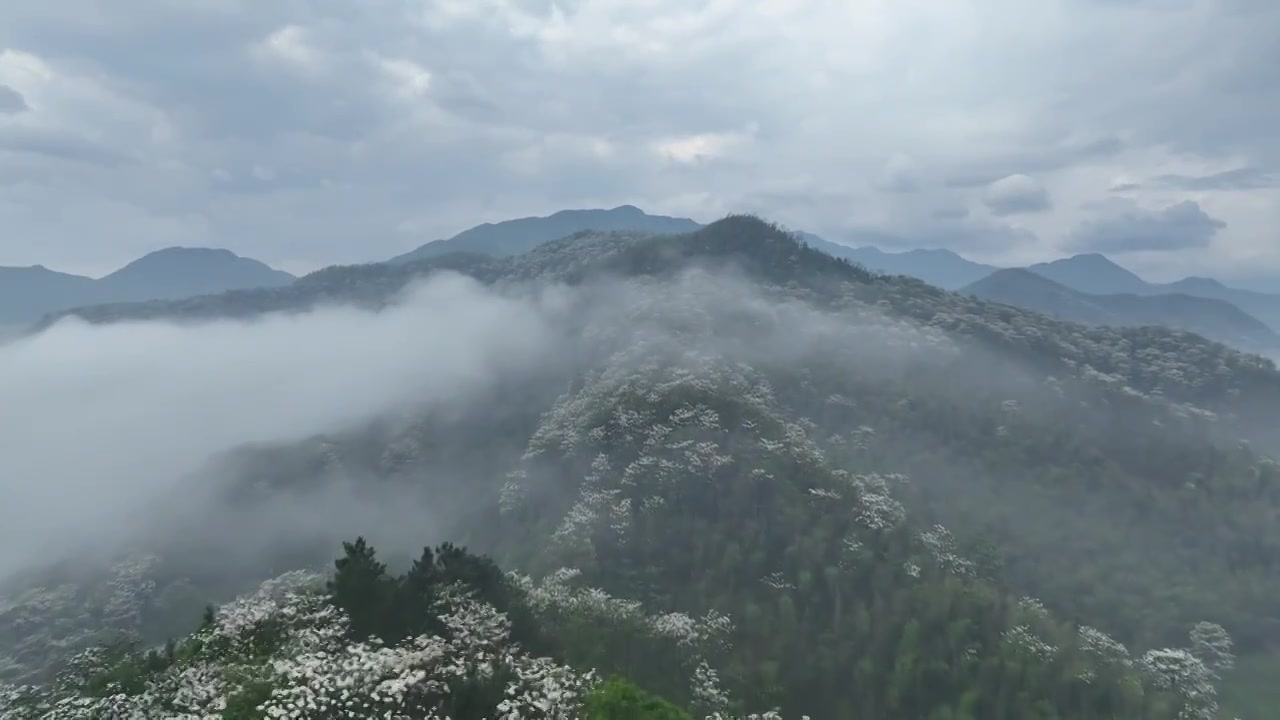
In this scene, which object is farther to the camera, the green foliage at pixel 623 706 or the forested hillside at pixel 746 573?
the forested hillside at pixel 746 573

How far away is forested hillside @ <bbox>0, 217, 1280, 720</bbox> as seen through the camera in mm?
40875

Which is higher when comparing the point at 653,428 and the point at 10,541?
the point at 653,428

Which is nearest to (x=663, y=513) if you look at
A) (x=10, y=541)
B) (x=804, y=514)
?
(x=804, y=514)

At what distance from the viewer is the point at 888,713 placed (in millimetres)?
86938

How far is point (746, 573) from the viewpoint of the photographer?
366ft

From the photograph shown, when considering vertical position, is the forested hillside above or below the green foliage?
below

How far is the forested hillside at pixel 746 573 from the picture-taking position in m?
40.9

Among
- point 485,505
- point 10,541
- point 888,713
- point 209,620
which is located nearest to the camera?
point 209,620

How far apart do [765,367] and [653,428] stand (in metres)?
58.1

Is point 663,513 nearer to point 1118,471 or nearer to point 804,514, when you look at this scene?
point 804,514

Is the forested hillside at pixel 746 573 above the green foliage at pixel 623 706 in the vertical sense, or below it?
below

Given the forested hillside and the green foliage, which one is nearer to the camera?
the green foliage

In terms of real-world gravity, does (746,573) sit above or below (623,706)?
below

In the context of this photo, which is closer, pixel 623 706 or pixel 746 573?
pixel 623 706
